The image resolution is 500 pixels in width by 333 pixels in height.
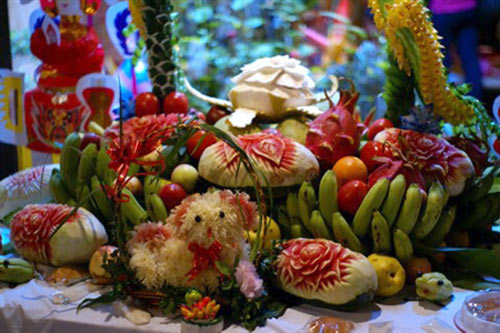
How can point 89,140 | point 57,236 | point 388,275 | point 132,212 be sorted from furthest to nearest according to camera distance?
point 89,140 → point 132,212 → point 57,236 → point 388,275

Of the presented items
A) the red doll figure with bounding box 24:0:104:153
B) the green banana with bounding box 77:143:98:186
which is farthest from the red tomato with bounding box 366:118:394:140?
the red doll figure with bounding box 24:0:104:153

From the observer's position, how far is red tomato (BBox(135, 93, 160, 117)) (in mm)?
2012

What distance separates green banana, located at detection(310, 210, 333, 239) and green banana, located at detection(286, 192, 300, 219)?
71mm

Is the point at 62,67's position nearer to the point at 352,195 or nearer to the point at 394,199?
the point at 352,195

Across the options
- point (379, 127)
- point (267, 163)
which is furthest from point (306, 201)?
point (379, 127)

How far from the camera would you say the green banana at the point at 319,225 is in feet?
4.97

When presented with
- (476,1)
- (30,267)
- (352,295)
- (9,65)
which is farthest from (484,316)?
(476,1)

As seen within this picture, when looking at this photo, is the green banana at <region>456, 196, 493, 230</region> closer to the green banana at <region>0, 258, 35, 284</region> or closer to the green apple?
the green apple

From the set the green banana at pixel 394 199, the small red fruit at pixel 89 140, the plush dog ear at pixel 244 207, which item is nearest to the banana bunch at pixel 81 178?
the small red fruit at pixel 89 140

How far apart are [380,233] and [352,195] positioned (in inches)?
5.2

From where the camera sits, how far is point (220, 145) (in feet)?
5.38

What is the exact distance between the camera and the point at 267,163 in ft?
5.17

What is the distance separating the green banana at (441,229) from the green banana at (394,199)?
0.16m

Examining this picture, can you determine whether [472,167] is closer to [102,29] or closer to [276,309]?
[276,309]
